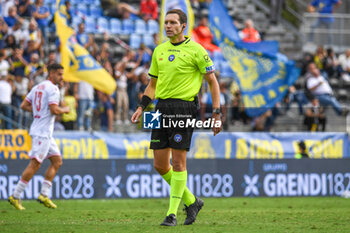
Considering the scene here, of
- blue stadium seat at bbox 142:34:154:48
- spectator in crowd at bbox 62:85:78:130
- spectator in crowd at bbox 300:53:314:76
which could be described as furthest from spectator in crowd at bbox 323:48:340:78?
spectator in crowd at bbox 62:85:78:130

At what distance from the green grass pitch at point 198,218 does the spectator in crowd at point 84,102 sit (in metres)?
4.03

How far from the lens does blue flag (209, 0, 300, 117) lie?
18.6 m

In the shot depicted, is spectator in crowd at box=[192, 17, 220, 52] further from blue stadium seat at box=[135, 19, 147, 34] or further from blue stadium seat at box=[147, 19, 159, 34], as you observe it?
blue stadium seat at box=[135, 19, 147, 34]

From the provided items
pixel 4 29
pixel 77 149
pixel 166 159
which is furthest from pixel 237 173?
pixel 4 29

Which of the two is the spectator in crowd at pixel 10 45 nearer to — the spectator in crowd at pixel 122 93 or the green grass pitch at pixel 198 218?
the spectator in crowd at pixel 122 93

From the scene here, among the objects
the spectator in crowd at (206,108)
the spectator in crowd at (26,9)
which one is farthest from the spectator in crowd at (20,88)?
the spectator in crowd at (206,108)

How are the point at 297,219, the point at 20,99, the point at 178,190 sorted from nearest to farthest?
1. the point at 178,190
2. the point at 297,219
3. the point at 20,99

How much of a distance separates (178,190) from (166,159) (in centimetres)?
41

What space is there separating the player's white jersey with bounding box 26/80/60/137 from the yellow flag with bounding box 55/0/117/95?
5983 millimetres

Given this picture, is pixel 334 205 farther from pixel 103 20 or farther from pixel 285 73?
pixel 103 20

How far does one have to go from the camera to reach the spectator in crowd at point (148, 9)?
2350 cm

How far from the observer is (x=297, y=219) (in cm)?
941

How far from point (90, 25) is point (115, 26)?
994 mm

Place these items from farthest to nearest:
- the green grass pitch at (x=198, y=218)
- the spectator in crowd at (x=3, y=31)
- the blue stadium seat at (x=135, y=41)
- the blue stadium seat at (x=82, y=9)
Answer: the blue stadium seat at (x=82, y=9) < the blue stadium seat at (x=135, y=41) < the spectator in crowd at (x=3, y=31) < the green grass pitch at (x=198, y=218)
